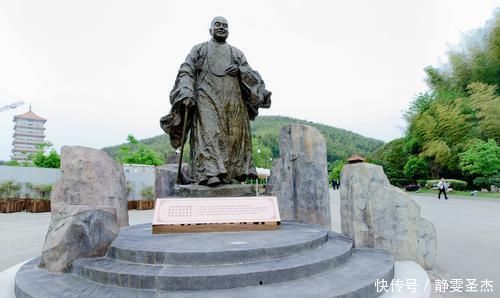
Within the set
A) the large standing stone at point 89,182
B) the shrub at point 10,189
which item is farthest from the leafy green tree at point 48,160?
the large standing stone at point 89,182

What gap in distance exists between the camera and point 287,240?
3404 millimetres

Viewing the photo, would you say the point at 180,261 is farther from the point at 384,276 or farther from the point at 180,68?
the point at 180,68

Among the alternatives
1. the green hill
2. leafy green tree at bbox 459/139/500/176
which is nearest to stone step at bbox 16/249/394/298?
leafy green tree at bbox 459/139/500/176

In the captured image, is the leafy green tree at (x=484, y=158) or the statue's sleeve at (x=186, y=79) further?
the leafy green tree at (x=484, y=158)

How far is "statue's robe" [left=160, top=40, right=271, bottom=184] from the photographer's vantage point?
477 centimetres

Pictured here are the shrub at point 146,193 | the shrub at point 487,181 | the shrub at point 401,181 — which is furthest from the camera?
the shrub at point 401,181

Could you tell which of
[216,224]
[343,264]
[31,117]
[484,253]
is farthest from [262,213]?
[31,117]

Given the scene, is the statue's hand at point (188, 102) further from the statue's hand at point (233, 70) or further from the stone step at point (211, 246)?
the stone step at point (211, 246)

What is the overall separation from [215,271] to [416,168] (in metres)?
26.9

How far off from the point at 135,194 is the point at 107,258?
13.2m

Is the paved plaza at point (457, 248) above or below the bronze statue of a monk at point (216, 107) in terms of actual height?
below

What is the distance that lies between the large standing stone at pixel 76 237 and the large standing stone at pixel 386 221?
2.70 metres

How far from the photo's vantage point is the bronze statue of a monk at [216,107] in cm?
477

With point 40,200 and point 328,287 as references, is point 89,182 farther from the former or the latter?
point 40,200
